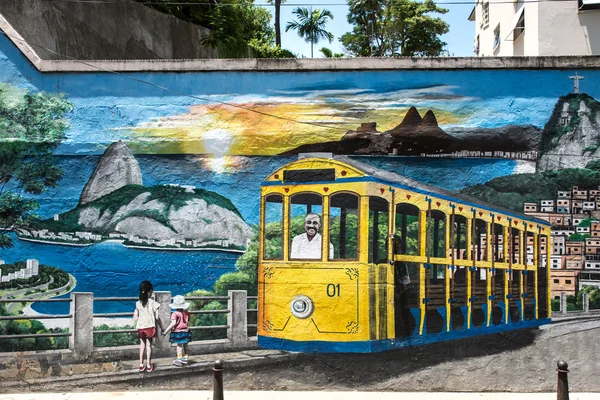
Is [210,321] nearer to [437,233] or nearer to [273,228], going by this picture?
[273,228]

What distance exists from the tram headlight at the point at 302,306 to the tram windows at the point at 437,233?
1654 millimetres

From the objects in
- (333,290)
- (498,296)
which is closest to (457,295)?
(498,296)

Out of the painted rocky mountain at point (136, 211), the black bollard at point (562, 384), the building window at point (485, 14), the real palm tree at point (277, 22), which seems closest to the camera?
the black bollard at point (562, 384)

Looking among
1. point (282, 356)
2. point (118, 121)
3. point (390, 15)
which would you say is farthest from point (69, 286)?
point (390, 15)

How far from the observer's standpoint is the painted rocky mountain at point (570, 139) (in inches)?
348

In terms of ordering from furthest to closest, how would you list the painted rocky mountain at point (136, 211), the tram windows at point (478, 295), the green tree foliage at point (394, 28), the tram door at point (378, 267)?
the green tree foliage at point (394, 28), the painted rocky mountain at point (136, 211), the tram windows at point (478, 295), the tram door at point (378, 267)

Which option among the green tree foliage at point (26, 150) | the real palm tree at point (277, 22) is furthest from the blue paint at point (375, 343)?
the real palm tree at point (277, 22)

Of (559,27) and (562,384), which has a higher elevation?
(559,27)

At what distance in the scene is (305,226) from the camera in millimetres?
8570

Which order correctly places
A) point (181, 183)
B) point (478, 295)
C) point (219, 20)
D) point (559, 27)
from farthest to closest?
point (219, 20)
point (559, 27)
point (181, 183)
point (478, 295)

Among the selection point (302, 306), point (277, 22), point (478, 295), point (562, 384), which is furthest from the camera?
point (277, 22)

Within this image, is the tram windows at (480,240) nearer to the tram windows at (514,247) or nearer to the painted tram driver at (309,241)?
the tram windows at (514,247)

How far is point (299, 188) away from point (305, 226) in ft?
1.64
